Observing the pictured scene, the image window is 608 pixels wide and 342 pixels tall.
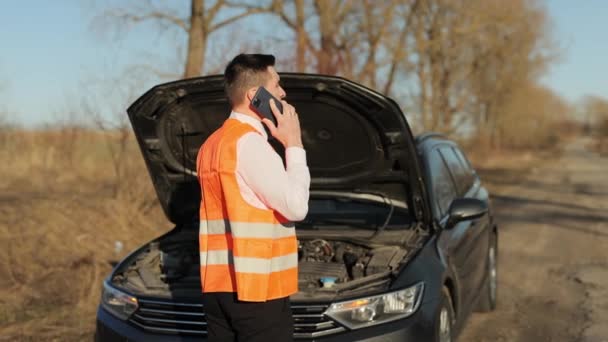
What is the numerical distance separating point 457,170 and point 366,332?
3198mm

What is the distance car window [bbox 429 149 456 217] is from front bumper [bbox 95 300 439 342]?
1.31m

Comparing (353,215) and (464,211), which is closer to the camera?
(464,211)

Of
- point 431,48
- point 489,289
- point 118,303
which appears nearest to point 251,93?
point 118,303

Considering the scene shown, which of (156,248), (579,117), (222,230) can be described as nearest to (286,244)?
(222,230)

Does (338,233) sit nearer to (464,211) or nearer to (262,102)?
(464,211)

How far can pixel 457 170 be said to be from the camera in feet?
20.7

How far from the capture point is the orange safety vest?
242 centimetres

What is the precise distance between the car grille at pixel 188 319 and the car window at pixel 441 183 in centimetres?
167

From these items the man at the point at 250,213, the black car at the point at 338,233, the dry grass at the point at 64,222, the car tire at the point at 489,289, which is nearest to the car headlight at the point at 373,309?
the black car at the point at 338,233

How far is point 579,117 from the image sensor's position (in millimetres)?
138750

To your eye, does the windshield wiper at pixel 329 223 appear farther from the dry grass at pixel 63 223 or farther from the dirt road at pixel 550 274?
the dry grass at pixel 63 223

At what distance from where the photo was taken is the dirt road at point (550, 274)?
220 inches

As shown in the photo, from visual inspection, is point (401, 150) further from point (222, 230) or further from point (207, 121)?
point (222, 230)

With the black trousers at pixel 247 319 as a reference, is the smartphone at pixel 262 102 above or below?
above
